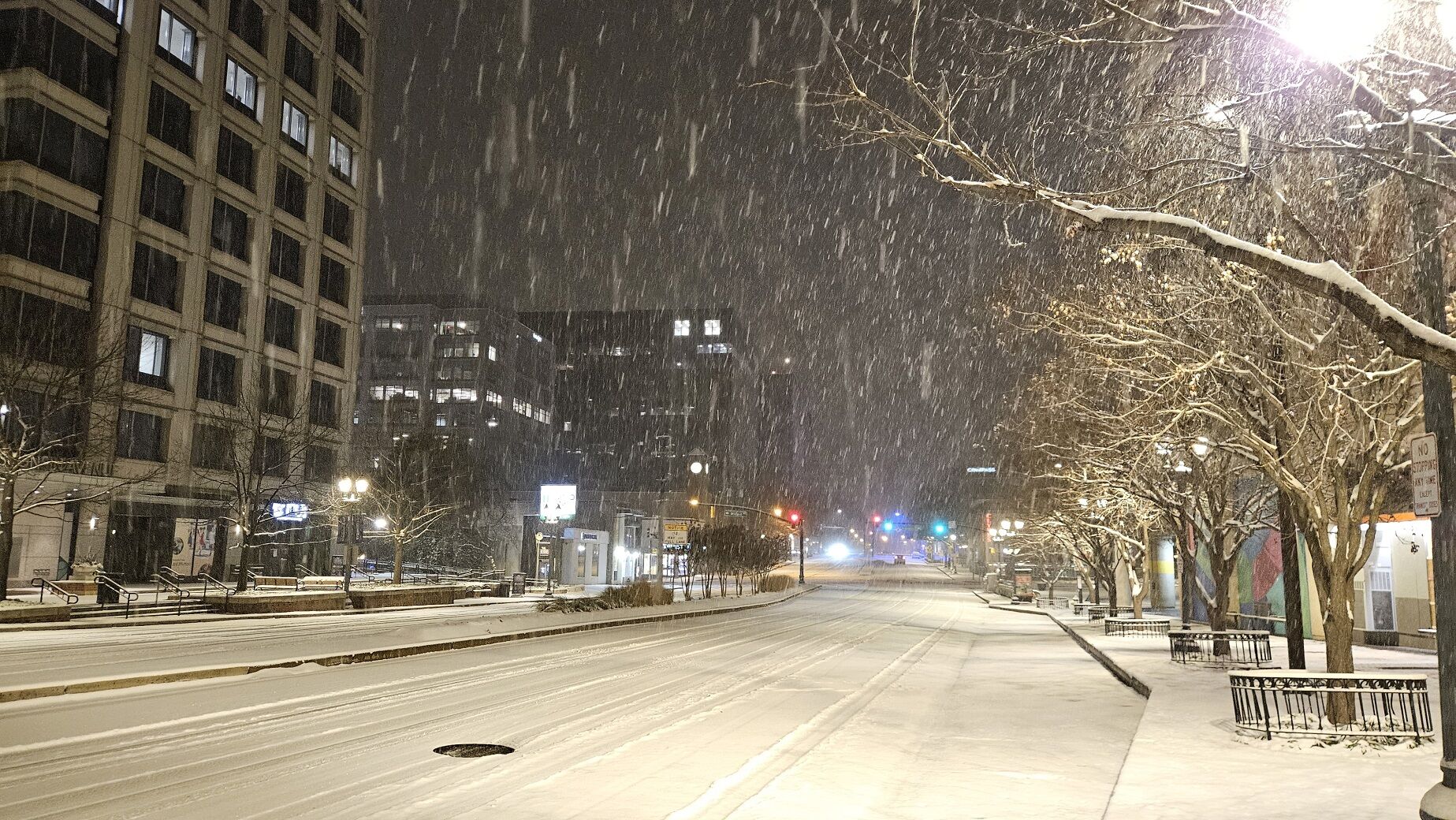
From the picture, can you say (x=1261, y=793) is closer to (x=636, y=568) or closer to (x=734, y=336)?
(x=636, y=568)

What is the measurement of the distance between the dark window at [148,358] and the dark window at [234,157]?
9.52 m

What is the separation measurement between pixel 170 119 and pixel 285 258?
33.6ft

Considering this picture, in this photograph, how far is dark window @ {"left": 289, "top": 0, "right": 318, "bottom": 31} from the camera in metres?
58.3

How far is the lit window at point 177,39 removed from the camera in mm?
47844

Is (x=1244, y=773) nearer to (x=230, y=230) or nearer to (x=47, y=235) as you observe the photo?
(x=47, y=235)

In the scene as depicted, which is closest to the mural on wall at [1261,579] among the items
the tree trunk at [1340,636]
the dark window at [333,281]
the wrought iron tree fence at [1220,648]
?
the wrought iron tree fence at [1220,648]

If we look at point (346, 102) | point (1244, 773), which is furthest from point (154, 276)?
point (1244, 773)

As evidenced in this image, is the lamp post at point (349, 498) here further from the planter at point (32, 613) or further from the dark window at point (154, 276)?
the planter at point (32, 613)

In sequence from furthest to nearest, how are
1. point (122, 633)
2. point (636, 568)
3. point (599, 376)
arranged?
1. point (599, 376)
2. point (636, 568)
3. point (122, 633)

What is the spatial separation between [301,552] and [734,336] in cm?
13589

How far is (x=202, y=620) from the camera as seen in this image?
31.0 m

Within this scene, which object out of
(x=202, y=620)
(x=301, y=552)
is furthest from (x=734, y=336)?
(x=202, y=620)

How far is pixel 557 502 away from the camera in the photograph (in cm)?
6944

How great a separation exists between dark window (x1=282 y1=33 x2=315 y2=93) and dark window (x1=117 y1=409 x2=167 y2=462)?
70.5 ft
